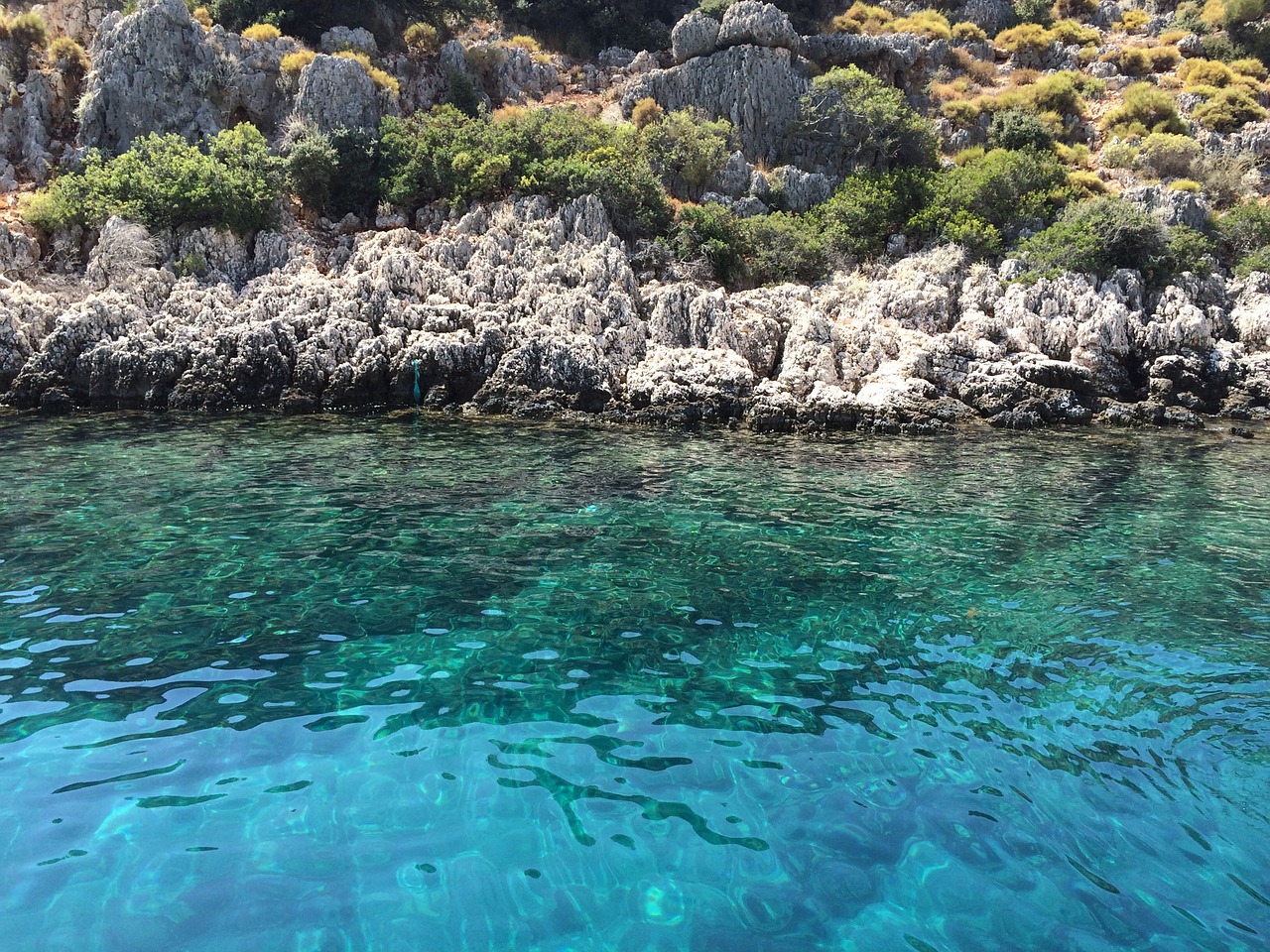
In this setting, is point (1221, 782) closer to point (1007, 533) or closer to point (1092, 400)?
point (1007, 533)

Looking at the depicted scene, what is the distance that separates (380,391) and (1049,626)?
22.6 metres

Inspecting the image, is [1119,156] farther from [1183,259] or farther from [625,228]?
[625,228]

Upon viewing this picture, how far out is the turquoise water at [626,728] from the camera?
4.99 m

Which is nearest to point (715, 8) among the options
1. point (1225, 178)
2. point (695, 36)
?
point (695, 36)

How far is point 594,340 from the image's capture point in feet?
88.5

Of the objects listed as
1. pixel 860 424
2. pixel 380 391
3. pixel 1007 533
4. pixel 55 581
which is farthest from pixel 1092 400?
pixel 55 581

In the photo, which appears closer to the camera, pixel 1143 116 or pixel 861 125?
pixel 861 125

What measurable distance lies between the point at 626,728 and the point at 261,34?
43025mm

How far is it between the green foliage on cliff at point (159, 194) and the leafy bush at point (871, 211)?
24223 millimetres

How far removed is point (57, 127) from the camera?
Answer: 34.8 m

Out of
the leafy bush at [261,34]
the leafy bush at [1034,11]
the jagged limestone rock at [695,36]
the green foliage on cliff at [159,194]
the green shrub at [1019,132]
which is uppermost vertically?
the leafy bush at [1034,11]

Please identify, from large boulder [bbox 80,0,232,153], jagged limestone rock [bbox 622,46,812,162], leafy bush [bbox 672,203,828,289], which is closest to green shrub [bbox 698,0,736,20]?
jagged limestone rock [bbox 622,46,812,162]

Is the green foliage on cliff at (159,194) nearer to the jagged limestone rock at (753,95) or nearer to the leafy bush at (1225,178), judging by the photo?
the jagged limestone rock at (753,95)

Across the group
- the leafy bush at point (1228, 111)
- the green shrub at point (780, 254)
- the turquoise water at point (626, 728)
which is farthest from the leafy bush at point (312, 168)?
the leafy bush at point (1228, 111)
